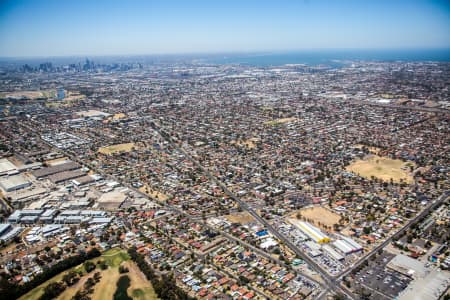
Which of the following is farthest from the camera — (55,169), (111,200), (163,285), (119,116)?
(119,116)

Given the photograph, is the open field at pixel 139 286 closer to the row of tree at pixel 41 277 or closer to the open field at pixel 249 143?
the row of tree at pixel 41 277

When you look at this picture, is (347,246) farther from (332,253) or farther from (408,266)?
(408,266)

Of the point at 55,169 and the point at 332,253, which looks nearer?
the point at 332,253

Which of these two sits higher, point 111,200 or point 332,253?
point 111,200

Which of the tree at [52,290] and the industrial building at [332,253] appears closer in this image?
the tree at [52,290]

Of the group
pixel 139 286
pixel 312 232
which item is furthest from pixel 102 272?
pixel 312 232

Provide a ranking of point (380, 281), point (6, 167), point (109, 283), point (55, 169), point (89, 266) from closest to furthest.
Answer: point (380, 281), point (109, 283), point (89, 266), point (55, 169), point (6, 167)

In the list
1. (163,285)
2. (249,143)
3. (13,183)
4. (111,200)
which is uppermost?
(249,143)

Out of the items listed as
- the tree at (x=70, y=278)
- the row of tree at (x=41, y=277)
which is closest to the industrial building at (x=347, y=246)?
the row of tree at (x=41, y=277)
